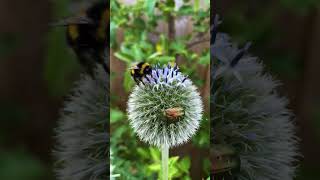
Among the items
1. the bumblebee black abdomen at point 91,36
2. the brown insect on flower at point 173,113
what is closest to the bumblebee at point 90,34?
the bumblebee black abdomen at point 91,36

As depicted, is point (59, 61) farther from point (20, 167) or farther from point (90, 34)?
point (20, 167)

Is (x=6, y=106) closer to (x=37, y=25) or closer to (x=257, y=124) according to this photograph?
(x=37, y=25)

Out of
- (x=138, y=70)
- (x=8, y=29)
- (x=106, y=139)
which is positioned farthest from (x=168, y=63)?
(x=8, y=29)

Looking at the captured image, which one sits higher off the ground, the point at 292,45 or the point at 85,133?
the point at 292,45

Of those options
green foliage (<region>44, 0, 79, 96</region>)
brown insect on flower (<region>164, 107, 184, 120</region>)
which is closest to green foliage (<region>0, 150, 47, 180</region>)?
green foliage (<region>44, 0, 79, 96</region>)

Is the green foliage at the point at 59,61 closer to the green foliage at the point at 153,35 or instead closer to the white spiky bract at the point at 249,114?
the green foliage at the point at 153,35

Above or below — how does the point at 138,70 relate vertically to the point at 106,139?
above

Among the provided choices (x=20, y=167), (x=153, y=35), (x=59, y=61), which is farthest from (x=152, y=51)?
(x=20, y=167)
